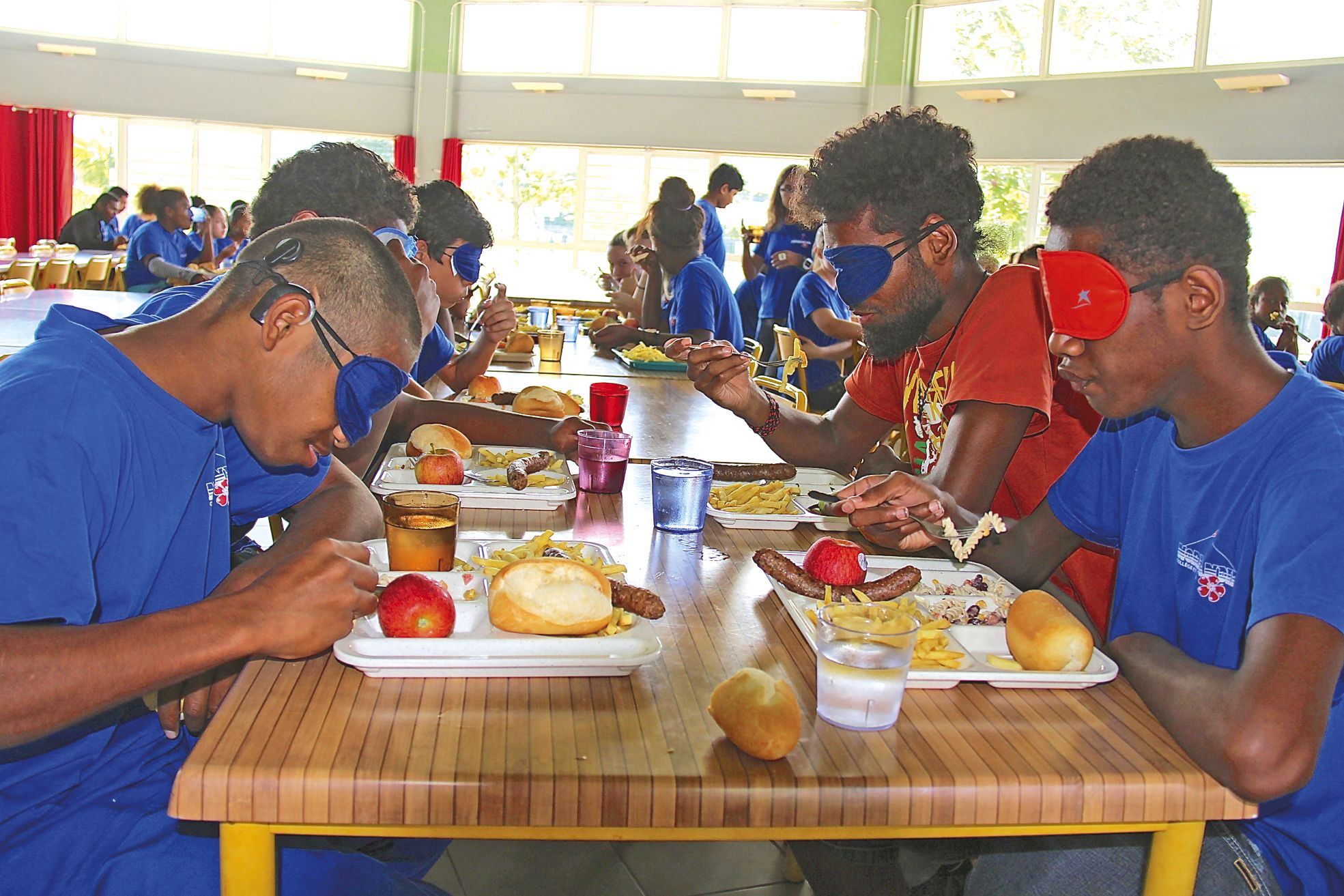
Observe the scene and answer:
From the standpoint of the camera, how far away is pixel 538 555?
1.75 meters

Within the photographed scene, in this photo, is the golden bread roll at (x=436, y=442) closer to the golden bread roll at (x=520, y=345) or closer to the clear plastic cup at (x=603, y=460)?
the clear plastic cup at (x=603, y=460)

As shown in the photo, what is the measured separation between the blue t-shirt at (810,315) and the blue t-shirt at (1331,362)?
2.71m

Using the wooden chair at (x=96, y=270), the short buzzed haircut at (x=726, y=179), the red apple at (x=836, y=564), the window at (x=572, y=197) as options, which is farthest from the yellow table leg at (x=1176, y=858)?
the window at (x=572, y=197)

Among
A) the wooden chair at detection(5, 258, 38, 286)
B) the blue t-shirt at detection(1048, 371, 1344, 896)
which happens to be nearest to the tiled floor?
the blue t-shirt at detection(1048, 371, 1344, 896)

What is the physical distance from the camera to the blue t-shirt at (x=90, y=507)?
118cm

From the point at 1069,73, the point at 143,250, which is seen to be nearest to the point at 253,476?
the point at 143,250

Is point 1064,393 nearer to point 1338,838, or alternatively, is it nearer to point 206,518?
point 1338,838

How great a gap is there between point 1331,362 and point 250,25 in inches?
533

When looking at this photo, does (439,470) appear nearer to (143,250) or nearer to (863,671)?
(863,671)

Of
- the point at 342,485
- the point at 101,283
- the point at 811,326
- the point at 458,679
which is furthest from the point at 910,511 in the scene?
the point at 101,283

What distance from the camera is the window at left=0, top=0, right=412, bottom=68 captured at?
14.2 m

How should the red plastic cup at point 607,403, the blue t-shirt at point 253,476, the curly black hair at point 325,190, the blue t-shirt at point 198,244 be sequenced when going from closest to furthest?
the blue t-shirt at point 253,476, the curly black hair at point 325,190, the red plastic cup at point 607,403, the blue t-shirt at point 198,244

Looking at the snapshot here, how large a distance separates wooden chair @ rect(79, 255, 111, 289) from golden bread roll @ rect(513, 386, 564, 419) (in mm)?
8745

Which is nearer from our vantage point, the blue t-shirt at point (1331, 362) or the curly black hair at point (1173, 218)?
the curly black hair at point (1173, 218)
